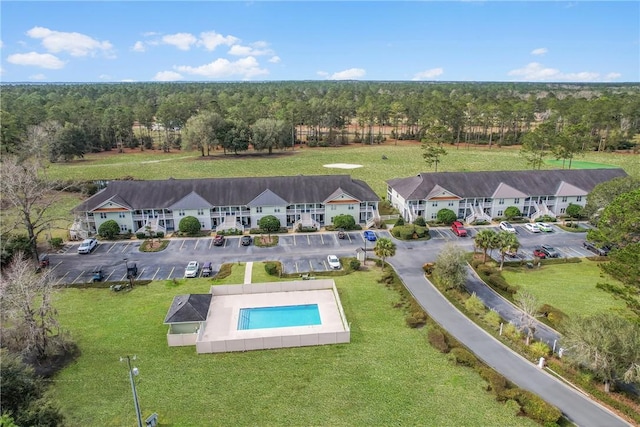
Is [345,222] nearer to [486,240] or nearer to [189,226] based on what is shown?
[486,240]

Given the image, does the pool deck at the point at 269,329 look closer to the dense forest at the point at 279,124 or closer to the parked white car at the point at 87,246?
the parked white car at the point at 87,246

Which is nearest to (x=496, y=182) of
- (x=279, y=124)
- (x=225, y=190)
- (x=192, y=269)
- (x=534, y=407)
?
(x=225, y=190)

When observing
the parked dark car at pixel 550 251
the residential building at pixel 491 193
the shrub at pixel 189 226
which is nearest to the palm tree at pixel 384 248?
the residential building at pixel 491 193

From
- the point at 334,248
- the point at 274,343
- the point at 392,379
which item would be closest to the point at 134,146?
the point at 334,248

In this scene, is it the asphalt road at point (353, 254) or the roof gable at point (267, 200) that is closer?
the asphalt road at point (353, 254)

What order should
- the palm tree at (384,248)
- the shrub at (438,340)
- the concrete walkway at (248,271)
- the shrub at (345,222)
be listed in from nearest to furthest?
the shrub at (438,340), the concrete walkway at (248,271), the palm tree at (384,248), the shrub at (345,222)

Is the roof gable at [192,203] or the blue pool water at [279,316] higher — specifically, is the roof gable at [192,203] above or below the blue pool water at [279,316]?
above
